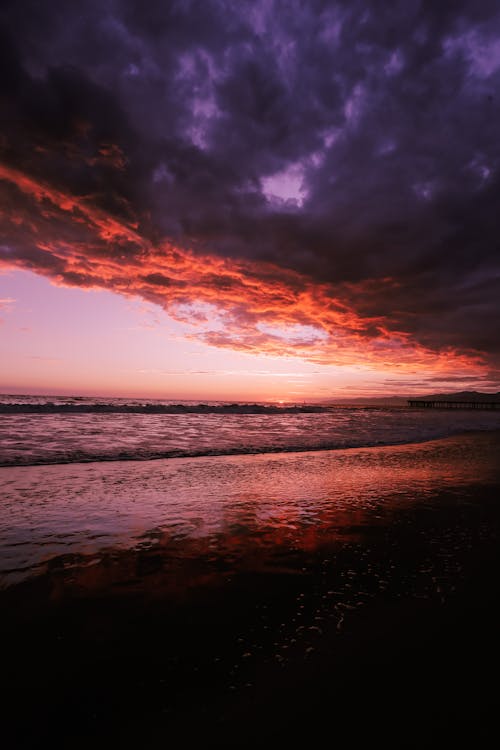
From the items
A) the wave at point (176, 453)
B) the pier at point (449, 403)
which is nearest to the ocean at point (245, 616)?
the wave at point (176, 453)

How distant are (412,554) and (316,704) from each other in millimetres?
3058

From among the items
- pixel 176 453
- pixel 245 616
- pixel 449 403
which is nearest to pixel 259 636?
pixel 245 616

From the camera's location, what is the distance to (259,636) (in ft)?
10.4

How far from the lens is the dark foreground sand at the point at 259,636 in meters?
2.30

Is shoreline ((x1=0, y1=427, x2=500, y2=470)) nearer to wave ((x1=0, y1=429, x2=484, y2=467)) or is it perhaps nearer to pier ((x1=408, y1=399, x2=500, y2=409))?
wave ((x1=0, y1=429, x2=484, y2=467))

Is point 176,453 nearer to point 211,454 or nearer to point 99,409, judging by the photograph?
point 211,454

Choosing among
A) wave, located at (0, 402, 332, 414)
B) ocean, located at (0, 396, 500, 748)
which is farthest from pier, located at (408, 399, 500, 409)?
ocean, located at (0, 396, 500, 748)

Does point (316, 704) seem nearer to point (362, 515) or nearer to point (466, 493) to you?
point (362, 515)

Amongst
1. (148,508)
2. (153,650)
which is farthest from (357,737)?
(148,508)

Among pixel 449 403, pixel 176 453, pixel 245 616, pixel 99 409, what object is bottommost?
pixel 245 616

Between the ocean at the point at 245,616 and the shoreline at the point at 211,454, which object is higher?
the shoreline at the point at 211,454

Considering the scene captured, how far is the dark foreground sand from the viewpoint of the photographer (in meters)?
2.30

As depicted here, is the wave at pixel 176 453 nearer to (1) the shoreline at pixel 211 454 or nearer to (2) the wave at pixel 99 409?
(1) the shoreline at pixel 211 454

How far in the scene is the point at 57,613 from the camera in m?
3.53
